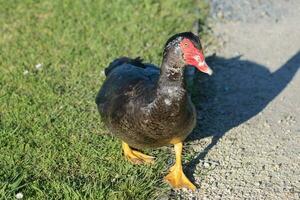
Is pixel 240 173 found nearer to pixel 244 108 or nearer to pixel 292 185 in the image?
pixel 292 185

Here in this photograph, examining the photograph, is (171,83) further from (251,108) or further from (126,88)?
(251,108)

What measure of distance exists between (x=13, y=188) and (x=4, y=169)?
36 cm

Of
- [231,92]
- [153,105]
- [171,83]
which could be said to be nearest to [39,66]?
[231,92]

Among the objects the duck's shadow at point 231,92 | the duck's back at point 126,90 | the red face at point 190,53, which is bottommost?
the duck's shadow at point 231,92

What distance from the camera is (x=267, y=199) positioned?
4559 mm

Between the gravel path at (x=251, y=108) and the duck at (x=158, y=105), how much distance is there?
440 millimetres

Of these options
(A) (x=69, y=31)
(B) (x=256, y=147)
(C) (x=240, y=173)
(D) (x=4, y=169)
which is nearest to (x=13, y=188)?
(D) (x=4, y=169)

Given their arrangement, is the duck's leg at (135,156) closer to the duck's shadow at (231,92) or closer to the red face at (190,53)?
the duck's shadow at (231,92)

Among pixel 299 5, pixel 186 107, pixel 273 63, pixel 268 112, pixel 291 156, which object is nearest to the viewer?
pixel 186 107

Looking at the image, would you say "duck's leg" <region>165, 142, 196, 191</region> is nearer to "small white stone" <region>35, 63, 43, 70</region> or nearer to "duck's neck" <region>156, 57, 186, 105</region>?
"duck's neck" <region>156, 57, 186, 105</region>

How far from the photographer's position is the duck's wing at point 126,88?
456 cm

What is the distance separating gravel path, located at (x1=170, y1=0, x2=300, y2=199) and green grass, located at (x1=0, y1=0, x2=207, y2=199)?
440 millimetres

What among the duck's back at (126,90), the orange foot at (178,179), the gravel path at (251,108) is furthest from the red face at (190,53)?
the gravel path at (251,108)

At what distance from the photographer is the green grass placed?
4.67 meters
